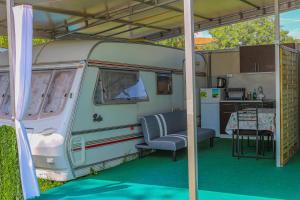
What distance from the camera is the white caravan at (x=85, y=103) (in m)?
5.72

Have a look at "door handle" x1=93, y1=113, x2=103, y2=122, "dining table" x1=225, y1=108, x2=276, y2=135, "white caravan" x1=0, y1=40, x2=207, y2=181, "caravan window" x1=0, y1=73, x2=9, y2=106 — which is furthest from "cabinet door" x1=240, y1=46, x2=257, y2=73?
"caravan window" x1=0, y1=73, x2=9, y2=106

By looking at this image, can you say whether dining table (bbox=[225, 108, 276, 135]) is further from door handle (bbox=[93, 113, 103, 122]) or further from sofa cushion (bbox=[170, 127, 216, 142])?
door handle (bbox=[93, 113, 103, 122])

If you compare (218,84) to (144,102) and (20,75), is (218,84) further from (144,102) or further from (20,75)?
(20,75)

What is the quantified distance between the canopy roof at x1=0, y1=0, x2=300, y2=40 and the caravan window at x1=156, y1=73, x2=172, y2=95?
1.35 meters

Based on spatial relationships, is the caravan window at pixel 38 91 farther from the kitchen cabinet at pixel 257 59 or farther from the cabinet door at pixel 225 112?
the kitchen cabinet at pixel 257 59

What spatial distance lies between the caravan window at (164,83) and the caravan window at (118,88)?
57cm

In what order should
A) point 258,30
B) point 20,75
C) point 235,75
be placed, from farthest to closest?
1. point 258,30
2. point 235,75
3. point 20,75

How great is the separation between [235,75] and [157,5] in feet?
11.1

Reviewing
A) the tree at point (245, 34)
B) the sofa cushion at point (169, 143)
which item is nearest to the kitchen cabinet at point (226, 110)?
the sofa cushion at point (169, 143)

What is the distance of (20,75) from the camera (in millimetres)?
4344

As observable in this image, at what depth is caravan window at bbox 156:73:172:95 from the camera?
7.96 meters

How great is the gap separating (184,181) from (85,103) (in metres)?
1.94

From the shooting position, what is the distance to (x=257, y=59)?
9164mm

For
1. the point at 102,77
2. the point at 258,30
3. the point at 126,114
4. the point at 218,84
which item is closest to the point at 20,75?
the point at 102,77
